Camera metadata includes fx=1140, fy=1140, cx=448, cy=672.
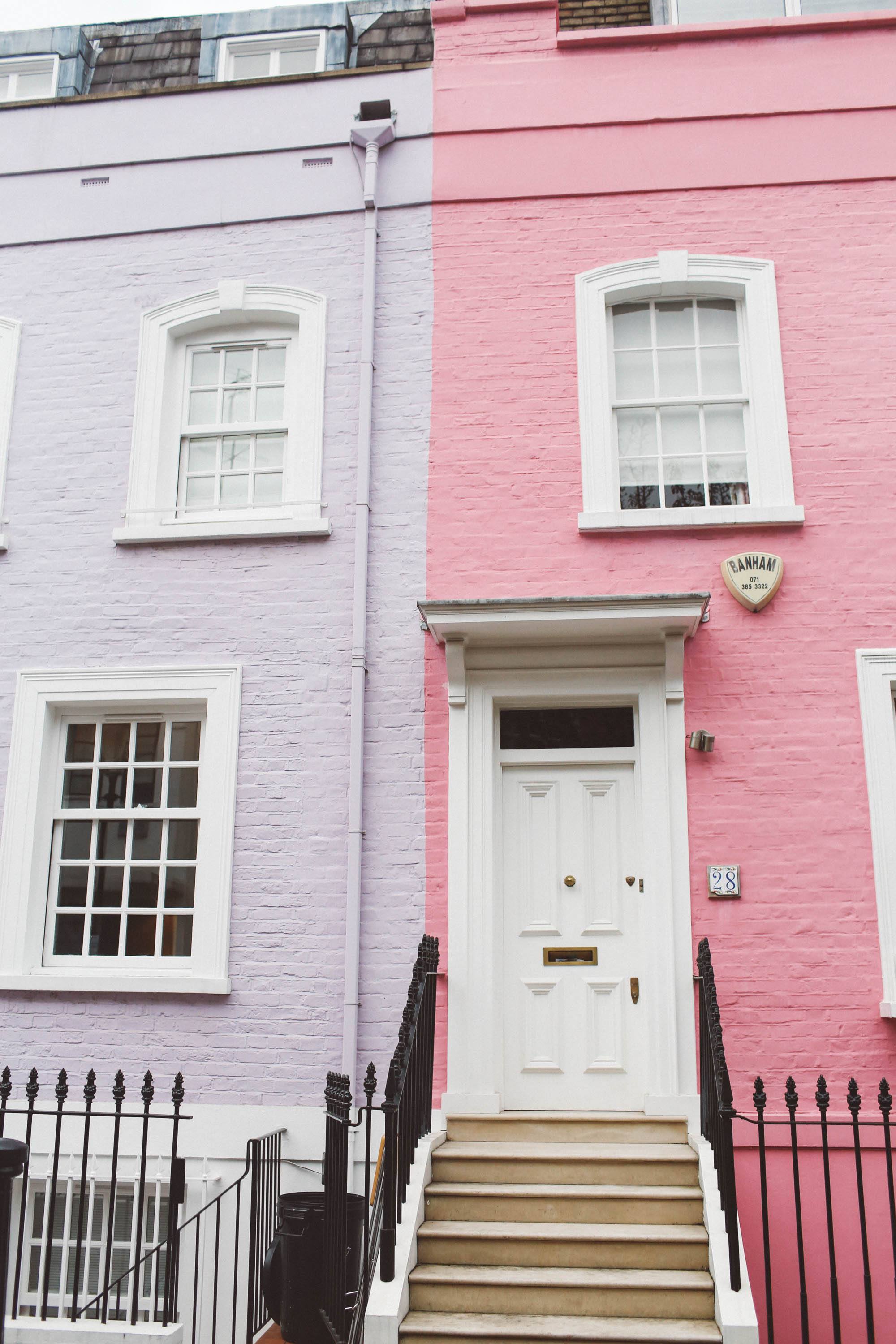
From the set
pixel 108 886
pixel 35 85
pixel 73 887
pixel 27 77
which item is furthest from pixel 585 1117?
pixel 27 77

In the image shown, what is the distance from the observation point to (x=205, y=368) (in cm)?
869

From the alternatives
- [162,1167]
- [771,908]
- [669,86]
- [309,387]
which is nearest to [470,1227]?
[162,1167]

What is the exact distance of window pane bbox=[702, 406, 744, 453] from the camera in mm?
8031

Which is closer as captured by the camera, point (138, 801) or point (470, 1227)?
point (470, 1227)

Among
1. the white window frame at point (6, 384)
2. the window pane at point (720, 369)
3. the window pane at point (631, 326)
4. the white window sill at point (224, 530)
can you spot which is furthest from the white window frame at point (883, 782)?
the white window frame at point (6, 384)

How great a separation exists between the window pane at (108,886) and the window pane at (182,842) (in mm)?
364

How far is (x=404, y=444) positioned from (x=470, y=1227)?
503 cm

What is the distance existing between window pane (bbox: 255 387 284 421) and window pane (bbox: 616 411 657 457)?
250cm

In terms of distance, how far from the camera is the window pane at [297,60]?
31.6ft

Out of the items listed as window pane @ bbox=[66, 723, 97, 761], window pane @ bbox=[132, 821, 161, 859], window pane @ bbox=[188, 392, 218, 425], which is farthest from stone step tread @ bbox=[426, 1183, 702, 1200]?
window pane @ bbox=[188, 392, 218, 425]

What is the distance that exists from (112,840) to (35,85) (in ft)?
22.2

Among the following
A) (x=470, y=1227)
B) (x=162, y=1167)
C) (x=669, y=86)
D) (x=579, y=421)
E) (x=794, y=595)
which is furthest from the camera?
(x=669, y=86)

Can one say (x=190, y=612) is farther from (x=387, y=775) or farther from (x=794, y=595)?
(x=794, y=595)

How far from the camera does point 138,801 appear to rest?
7848 mm
